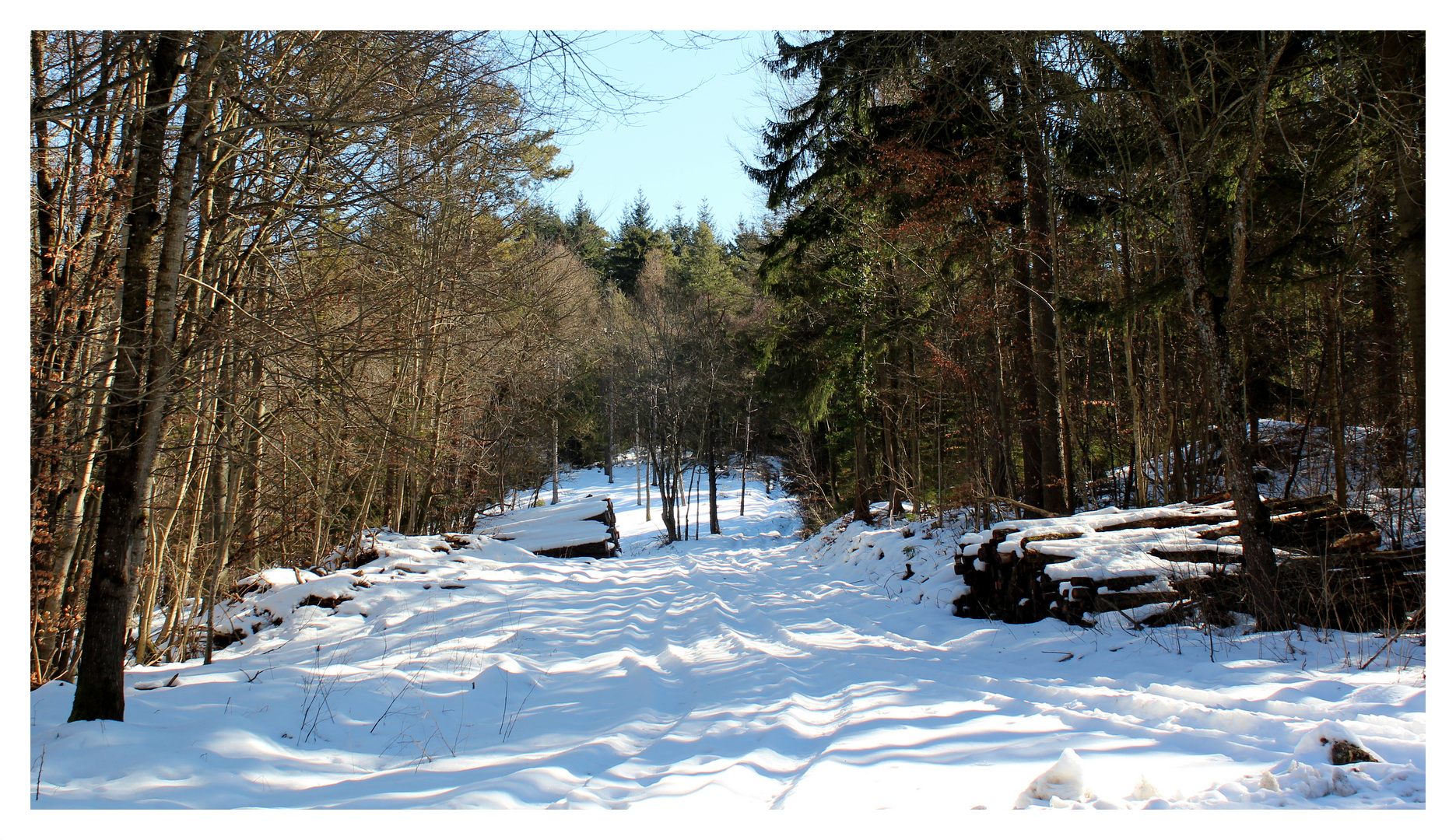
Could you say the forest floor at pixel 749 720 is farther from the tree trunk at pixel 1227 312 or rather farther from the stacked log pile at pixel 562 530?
the stacked log pile at pixel 562 530

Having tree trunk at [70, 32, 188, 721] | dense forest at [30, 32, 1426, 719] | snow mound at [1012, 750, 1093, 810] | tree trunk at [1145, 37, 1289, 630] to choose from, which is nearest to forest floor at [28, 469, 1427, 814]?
snow mound at [1012, 750, 1093, 810]

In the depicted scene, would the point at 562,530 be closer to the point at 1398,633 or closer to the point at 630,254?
the point at 1398,633

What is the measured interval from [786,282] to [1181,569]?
37.1ft

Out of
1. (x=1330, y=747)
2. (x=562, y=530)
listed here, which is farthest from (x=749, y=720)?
Result: (x=562, y=530)

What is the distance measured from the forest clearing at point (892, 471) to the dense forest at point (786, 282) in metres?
0.06

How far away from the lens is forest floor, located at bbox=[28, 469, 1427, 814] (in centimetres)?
276

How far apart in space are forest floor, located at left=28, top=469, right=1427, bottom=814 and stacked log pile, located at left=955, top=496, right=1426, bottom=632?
313mm

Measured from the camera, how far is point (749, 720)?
3.98m

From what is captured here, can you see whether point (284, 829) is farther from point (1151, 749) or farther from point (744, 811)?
point (1151, 749)

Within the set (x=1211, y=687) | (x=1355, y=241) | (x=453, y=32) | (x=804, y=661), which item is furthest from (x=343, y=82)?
(x=1355, y=241)

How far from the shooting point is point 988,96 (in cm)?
941

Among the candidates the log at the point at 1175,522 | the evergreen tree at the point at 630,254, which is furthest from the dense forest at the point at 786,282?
the evergreen tree at the point at 630,254

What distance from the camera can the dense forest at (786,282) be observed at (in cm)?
422

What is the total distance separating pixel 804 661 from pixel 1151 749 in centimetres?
291
